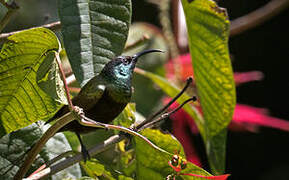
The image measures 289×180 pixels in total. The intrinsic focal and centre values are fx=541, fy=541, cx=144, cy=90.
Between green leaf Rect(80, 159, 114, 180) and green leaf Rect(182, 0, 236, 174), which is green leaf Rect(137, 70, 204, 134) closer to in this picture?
green leaf Rect(182, 0, 236, 174)

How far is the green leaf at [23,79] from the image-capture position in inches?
25.9

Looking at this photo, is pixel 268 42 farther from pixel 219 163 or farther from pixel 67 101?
pixel 67 101

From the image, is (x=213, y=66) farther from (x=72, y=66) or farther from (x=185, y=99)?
(x=72, y=66)

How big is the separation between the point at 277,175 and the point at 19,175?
260 centimetres

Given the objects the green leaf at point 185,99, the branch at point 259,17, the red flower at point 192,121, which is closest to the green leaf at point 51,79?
the green leaf at point 185,99

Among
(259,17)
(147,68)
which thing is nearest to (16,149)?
(147,68)

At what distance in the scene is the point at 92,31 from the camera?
70 cm

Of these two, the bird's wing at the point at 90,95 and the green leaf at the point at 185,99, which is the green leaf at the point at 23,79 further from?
the green leaf at the point at 185,99

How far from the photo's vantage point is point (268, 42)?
133 inches

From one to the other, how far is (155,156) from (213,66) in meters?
0.26

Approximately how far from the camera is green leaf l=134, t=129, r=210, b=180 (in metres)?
0.70

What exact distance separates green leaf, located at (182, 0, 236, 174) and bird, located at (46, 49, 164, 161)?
5.2 inches

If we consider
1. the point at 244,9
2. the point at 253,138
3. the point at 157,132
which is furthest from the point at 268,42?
the point at 157,132

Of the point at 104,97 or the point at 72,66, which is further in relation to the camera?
the point at 104,97
